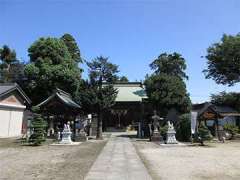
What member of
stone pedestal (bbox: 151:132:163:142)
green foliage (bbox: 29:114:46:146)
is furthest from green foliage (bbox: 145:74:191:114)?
green foliage (bbox: 29:114:46:146)

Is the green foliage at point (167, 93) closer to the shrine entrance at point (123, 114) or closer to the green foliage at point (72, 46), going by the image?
the shrine entrance at point (123, 114)

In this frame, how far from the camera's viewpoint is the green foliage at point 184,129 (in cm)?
2581

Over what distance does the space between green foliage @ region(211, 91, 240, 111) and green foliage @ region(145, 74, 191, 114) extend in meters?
14.4

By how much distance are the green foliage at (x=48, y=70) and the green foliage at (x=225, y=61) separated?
672 inches

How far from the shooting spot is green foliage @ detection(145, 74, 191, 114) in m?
31.3

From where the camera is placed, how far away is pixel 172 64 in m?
54.2

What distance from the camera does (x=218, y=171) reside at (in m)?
10.8

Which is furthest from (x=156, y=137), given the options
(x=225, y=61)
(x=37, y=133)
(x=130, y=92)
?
(x=130, y=92)

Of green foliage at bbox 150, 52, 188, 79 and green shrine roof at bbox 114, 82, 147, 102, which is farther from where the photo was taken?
green foliage at bbox 150, 52, 188, 79

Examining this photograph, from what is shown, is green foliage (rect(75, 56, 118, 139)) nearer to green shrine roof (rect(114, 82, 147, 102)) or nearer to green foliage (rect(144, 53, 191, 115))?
green foliage (rect(144, 53, 191, 115))

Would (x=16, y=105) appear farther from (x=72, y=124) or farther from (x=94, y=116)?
(x=94, y=116)

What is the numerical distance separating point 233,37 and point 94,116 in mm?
18794

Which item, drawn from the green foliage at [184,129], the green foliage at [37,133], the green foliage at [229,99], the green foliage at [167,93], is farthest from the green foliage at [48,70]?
the green foliage at [229,99]

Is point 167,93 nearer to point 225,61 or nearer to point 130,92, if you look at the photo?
point 225,61
